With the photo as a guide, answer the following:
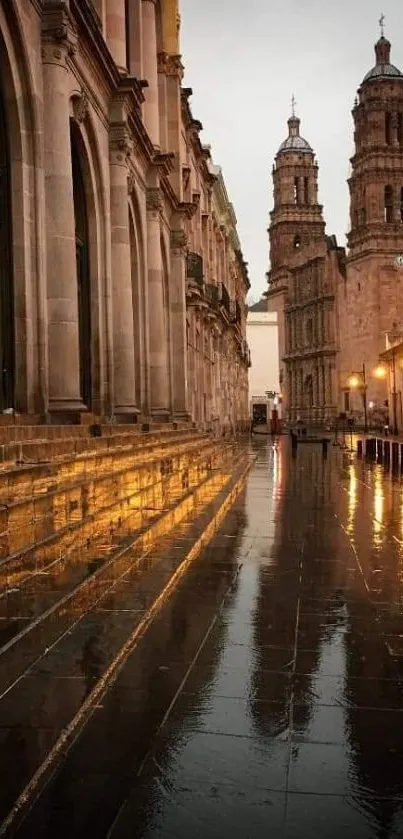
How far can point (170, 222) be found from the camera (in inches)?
929

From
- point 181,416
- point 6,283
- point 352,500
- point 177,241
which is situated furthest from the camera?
point 177,241

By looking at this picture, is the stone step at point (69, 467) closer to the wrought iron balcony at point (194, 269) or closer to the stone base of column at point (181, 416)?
the stone base of column at point (181, 416)

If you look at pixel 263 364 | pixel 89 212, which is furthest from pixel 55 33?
pixel 263 364

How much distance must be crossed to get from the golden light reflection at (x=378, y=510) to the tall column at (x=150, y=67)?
1031 centimetres

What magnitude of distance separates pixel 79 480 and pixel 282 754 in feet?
17.0

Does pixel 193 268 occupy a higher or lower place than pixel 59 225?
higher

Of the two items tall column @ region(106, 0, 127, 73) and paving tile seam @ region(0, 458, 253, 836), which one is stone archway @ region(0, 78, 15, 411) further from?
→ tall column @ region(106, 0, 127, 73)

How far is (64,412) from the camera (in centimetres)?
1016

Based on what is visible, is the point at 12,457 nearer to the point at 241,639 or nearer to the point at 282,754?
the point at 241,639

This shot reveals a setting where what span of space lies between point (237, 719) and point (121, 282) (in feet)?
40.6

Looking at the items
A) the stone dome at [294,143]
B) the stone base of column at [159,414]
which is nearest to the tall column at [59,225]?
the stone base of column at [159,414]

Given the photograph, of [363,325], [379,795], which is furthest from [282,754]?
[363,325]

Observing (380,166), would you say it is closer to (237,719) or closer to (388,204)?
(388,204)

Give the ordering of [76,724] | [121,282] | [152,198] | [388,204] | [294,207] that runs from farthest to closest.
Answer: [294,207], [388,204], [152,198], [121,282], [76,724]
